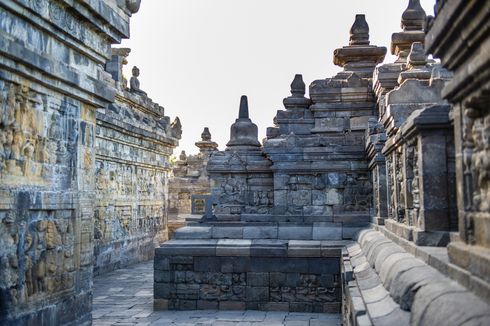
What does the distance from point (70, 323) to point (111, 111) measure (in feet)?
27.7

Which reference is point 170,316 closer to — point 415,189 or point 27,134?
point 27,134

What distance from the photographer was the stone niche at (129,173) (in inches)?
508

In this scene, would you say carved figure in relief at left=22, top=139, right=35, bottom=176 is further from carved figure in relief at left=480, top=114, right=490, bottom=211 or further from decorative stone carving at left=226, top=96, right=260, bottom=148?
decorative stone carving at left=226, top=96, right=260, bottom=148

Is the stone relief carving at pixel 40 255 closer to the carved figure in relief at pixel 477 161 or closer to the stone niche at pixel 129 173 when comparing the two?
the carved figure in relief at pixel 477 161

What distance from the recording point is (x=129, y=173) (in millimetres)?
14594

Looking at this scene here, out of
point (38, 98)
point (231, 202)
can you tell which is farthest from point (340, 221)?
point (38, 98)

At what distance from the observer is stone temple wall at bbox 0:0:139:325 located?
4.66 metres

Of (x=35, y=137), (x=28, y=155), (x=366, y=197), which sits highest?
(x=35, y=137)

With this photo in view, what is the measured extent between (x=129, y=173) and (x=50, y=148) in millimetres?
9292

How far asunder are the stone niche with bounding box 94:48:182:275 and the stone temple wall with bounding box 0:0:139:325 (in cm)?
662

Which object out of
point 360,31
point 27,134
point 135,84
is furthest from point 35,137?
point 135,84

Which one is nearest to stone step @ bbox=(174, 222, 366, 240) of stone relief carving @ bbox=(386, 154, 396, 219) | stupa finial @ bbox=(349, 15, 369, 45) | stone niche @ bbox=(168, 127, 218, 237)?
stone relief carving @ bbox=(386, 154, 396, 219)

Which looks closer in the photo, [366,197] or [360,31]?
[366,197]

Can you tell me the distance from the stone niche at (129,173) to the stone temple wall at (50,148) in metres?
6.62
